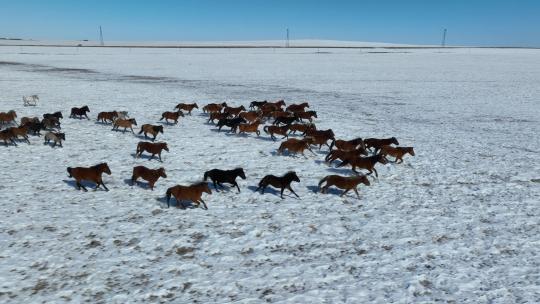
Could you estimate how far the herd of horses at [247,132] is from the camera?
25.2 feet

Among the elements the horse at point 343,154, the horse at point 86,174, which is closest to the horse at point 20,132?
the horse at point 86,174

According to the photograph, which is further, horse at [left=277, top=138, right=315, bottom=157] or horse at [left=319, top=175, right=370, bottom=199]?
horse at [left=277, top=138, right=315, bottom=157]

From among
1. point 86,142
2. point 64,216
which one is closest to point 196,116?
point 86,142

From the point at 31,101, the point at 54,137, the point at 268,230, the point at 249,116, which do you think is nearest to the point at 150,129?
the point at 54,137

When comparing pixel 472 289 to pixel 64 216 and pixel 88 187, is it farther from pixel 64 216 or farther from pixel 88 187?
pixel 88 187

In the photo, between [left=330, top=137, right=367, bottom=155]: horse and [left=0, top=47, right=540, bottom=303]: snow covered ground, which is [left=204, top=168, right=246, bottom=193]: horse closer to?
[left=0, top=47, right=540, bottom=303]: snow covered ground

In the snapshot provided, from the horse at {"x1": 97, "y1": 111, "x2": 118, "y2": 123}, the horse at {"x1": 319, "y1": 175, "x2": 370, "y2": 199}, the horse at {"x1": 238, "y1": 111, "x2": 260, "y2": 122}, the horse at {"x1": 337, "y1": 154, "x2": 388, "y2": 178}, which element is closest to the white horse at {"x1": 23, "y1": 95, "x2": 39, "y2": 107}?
the horse at {"x1": 97, "y1": 111, "x2": 118, "y2": 123}

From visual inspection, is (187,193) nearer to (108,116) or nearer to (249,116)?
(249,116)

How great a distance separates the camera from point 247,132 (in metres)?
13.3

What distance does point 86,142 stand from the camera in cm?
1160

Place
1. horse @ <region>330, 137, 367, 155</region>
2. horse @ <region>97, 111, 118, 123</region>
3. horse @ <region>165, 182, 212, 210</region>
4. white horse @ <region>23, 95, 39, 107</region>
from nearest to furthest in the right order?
horse @ <region>165, 182, 212, 210</region>, horse @ <region>330, 137, 367, 155</region>, horse @ <region>97, 111, 118, 123</region>, white horse @ <region>23, 95, 39, 107</region>

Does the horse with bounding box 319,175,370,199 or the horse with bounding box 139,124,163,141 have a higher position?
the horse with bounding box 139,124,163,141

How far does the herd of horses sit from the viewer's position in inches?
302

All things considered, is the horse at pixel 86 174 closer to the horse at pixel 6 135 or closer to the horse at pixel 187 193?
the horse at pixel 187 193
